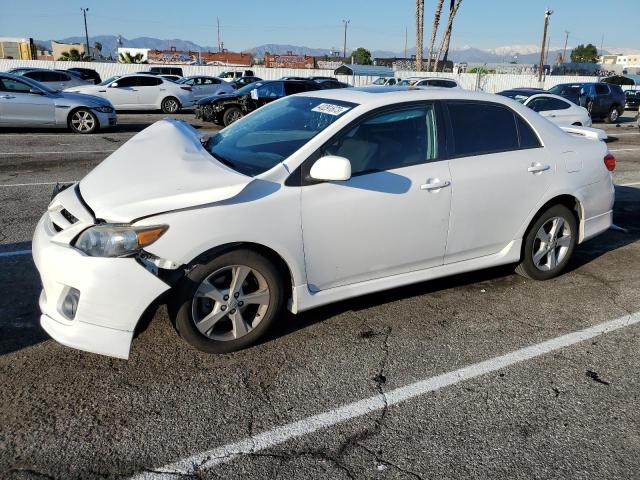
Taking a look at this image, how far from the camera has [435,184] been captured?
4082 mm

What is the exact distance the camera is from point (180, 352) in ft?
12.0

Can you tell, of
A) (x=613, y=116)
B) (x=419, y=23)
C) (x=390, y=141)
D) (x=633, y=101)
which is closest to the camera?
(x=390, y=141)

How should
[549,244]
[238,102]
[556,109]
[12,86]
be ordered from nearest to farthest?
[549,244] → [12,86] → [556,109] → [238,102]

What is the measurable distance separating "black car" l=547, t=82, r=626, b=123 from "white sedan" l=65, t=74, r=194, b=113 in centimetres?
1429

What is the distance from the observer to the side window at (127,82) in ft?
67.1

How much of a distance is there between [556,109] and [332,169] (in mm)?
12929

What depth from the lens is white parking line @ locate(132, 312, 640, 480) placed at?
105 inches

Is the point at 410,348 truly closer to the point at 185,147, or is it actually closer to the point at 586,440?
the point at 586,440

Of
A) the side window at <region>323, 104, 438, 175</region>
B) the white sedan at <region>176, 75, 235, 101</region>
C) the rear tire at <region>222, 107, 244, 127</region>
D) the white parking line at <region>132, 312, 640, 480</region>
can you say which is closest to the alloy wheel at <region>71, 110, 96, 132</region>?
the rear tire at <region>222, 107, 244, 127</region>

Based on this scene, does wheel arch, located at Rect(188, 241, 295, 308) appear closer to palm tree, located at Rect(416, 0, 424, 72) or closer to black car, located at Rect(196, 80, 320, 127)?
black car, located at Rect(196, 80, 320, 127)

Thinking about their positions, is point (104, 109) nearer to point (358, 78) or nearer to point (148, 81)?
point (148, 81)

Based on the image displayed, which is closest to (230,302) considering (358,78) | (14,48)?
(358,78)

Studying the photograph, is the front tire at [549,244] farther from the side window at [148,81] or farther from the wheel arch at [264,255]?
the side window at [148,81]

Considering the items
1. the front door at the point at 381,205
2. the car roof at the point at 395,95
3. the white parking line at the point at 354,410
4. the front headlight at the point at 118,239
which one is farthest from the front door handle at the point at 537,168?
the front headlight at the point at 118,239
